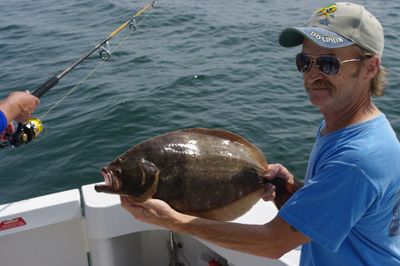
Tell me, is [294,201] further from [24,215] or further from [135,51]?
[135,51]

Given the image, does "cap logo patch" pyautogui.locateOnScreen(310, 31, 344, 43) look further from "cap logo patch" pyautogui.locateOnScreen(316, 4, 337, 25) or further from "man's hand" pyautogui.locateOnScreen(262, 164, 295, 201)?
"man's hand" pyautogui.locateOnScreen(262, 164, 295, 201)

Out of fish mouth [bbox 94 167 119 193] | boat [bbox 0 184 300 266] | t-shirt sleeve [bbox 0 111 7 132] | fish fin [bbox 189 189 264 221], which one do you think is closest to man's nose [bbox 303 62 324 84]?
fish fin [bbox 189 189 264 221]

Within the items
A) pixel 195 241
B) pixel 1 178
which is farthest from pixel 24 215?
pixel 1 178

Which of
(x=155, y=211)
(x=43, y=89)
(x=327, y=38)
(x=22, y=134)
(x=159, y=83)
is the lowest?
(x=159, y=83)

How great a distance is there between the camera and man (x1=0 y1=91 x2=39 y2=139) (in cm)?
324

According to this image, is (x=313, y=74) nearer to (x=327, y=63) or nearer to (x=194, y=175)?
(x=327, y=63)

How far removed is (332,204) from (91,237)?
221 centimetres

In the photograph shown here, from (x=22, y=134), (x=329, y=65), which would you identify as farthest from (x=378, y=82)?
(x=22, y=134)

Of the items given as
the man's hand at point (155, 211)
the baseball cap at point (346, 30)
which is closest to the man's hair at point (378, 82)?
the baseball cap at point (346, 30)

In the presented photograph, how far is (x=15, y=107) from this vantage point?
3445 mm

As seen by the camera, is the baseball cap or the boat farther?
the boat

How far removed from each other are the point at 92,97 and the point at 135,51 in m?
2.76

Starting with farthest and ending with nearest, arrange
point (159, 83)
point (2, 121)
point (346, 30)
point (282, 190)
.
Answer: point (159, 83), point (2, 121), point (282, 190), point (346, 30)

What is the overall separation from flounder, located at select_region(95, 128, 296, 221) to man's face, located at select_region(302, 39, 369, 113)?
1.85ft
